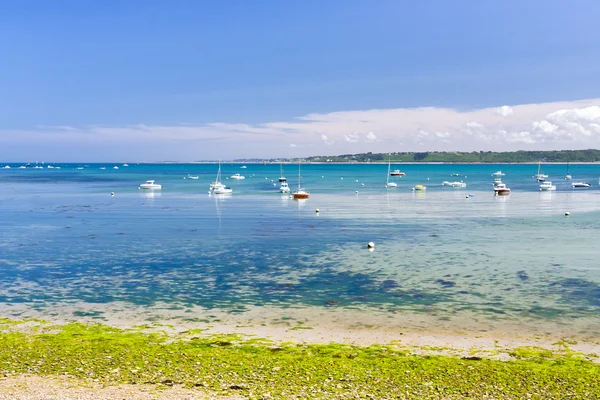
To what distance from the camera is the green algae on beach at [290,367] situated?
14.0 metres

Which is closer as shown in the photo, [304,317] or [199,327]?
[199,327]

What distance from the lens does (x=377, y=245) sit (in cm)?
4247

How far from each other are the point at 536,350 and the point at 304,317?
8761 millimetres

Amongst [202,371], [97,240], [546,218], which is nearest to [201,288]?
[202,371]

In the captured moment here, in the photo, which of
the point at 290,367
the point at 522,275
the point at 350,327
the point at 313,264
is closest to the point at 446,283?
the point at 522,275

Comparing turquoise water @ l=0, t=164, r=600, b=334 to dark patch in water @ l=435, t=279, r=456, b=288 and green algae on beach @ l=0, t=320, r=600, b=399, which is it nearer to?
dark patch in water @ l=435, t=279, r=456, b=288

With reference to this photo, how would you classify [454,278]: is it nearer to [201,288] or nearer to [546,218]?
[201,288]

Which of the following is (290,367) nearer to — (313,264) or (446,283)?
(446,283)

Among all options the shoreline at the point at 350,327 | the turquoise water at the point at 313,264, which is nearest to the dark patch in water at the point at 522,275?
the turquoise water at the point at 313,264

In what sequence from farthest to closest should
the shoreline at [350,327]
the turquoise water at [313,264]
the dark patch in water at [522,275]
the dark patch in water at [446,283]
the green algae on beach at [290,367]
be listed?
the dark patch in water at [522,275], the dark patch in water at [446,283], the turquoise water at [313,264], the shoreline at [350,327], the green algae on beach at [290,367]

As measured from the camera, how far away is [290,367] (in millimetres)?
15953

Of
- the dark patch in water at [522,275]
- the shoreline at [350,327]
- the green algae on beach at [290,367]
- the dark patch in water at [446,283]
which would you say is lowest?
the dark patch in water at [522,275]

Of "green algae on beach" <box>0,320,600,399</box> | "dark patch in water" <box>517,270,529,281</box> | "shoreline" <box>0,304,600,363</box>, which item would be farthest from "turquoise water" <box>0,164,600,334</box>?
"green algae on beach" <box>0,320,600,399</box>

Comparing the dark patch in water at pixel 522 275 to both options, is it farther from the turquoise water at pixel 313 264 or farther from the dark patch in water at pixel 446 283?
the dark patch in water at pixel 446 283
